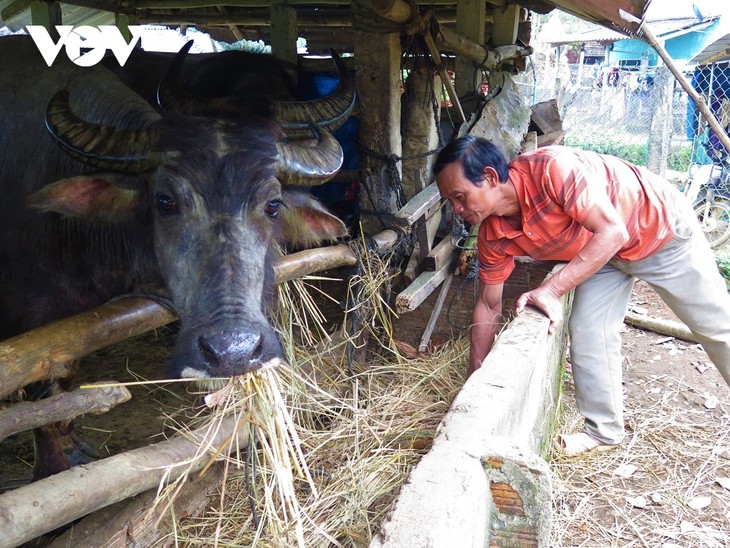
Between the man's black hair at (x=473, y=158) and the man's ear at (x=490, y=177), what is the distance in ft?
0.05

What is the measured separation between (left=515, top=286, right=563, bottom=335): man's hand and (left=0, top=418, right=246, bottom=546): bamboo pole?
5.06ft

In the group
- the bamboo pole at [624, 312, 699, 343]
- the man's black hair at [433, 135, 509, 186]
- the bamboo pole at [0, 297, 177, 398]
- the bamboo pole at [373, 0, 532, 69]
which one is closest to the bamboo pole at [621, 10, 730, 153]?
the bamboo pole at [373, 0, 532, 69]

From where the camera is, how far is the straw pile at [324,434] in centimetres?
217

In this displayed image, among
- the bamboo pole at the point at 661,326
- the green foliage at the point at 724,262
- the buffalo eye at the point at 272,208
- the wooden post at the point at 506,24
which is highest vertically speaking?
the wooden post at the point at 506,24

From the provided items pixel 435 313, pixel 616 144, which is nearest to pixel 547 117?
pixel 435 313

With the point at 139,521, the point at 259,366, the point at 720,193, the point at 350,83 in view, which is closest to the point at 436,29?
the point at 350,83

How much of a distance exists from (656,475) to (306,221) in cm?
234

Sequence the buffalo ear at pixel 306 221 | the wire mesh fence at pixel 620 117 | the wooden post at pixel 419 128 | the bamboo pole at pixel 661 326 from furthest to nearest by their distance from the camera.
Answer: the wire mesh fence at pixel 620 117
the bamboo pole at pixel 661 326
the wooden post at pixel 419 128
the buffalo ear at pixel 306 221

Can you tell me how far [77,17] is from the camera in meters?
8.37

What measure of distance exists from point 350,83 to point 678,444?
9.27ft

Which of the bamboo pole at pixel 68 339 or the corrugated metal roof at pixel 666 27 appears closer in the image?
the bamboo pole at pixel 68 339

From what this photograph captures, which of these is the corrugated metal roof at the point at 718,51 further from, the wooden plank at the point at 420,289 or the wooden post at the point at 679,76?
the wooden plank at the point at 420,289

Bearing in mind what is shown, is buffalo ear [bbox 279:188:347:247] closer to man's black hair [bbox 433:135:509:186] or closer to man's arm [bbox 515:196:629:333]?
man's black hair [bbox 433:135:509:186]

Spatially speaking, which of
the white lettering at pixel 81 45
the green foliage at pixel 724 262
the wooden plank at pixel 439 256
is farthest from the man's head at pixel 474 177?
the green foliage at pixel 724 262
